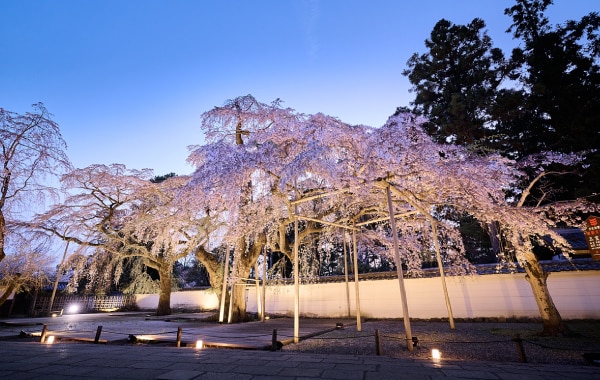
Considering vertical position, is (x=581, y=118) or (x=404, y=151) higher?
(x=581, y=118)

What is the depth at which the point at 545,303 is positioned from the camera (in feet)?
24.7

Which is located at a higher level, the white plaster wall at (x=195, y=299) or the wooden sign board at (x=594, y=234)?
the wooden sign board at (x=594, y=234)

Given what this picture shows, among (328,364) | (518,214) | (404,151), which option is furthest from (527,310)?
(328,364)

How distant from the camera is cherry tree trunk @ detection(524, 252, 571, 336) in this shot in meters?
7.38

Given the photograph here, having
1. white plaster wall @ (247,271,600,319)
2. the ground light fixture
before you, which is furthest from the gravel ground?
the ground light fixture

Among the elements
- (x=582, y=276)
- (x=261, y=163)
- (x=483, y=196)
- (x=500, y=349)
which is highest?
(x=261, y=163)

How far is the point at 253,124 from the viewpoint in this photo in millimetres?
12070

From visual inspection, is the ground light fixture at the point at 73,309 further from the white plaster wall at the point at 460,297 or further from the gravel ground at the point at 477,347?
the gravel ground at the point at 477,347

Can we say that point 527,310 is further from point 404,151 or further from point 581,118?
point 404,151

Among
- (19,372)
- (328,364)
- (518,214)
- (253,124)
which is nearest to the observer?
(19,372)

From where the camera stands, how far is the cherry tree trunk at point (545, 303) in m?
7.38

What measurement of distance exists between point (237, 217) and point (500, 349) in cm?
828

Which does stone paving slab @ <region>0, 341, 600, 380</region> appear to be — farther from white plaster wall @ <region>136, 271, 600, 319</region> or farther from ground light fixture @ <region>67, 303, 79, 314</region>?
ground light fixture @ <region>67, 303, 79, 314</region>

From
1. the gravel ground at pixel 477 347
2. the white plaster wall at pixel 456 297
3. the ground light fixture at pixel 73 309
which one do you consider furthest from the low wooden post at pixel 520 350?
the ground light fixture at pixel 73 309
